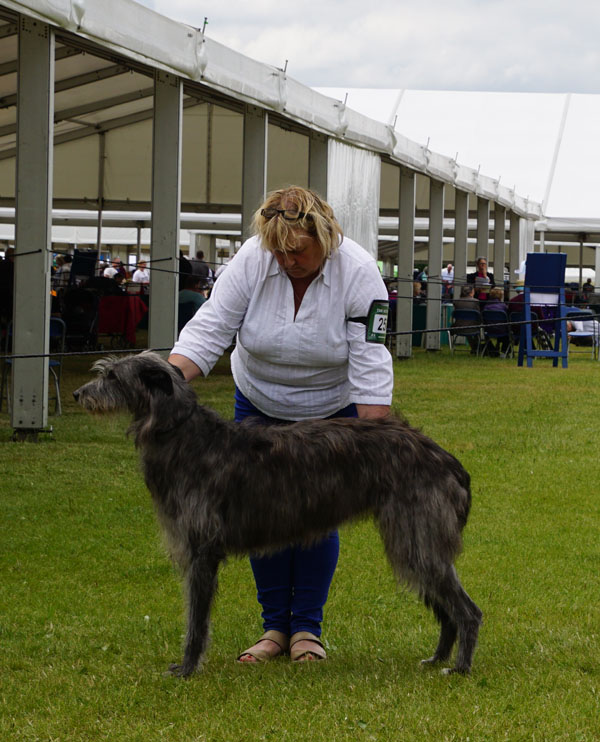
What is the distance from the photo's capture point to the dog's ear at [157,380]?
3.64 metres

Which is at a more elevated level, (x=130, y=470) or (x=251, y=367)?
(x=251, y=367)

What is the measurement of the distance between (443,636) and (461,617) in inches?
7.2

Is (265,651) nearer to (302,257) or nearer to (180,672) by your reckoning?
(180,672)

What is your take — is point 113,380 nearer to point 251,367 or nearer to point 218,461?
point 218,461

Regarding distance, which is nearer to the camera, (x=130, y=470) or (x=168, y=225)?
(x=130, y=470)

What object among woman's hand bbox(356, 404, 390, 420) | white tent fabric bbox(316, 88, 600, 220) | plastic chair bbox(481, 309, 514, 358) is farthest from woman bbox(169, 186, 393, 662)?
white tent fabric bbox(316, 88, 600, 220)

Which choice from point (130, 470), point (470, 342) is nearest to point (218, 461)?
point (130, 470)

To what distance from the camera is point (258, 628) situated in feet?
15.3

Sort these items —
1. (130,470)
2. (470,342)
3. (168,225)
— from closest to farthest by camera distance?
(130,470)
(168,225)
(470,342)

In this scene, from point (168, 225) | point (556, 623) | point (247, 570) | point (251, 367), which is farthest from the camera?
point (168, 225)

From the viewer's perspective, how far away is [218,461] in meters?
3.73

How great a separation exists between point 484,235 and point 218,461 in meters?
22.0

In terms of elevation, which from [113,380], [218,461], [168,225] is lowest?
[218,461]

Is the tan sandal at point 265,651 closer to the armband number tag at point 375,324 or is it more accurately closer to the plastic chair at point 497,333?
the armband number tag at point 375,324
